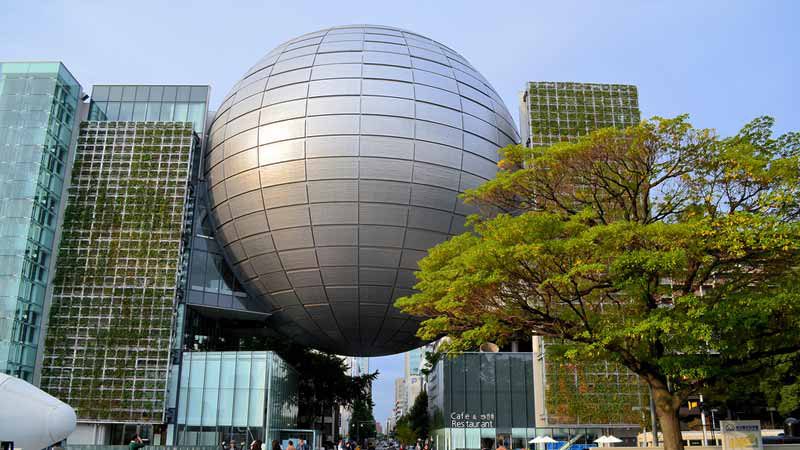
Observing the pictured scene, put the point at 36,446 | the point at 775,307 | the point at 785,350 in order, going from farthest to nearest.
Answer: the point at 785,350 → the point at 775,307 → the point at 36,446

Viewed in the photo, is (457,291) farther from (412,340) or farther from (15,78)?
(15,78)

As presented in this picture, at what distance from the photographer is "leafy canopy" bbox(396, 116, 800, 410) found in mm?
17469

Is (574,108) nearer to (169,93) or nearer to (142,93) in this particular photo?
(169,93)

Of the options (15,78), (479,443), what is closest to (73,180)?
(15,78)

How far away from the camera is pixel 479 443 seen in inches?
1443

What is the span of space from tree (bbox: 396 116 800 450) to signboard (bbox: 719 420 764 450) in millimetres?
2275

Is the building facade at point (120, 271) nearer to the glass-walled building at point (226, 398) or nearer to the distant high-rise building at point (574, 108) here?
the glass-walled building at point (226, 398)

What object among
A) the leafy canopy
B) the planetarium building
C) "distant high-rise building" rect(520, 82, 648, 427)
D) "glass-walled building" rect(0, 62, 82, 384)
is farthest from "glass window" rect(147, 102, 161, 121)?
the leafy canopy

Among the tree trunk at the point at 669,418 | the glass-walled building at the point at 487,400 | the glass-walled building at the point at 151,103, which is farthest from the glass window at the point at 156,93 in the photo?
the tree trunk at the point at 669,418

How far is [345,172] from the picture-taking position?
35156 mm

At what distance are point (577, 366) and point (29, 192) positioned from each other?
2938cm

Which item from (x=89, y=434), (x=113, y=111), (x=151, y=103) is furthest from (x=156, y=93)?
(x=89, y=434)

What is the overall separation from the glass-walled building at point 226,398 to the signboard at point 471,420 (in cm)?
970

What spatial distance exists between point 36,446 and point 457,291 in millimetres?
11553
